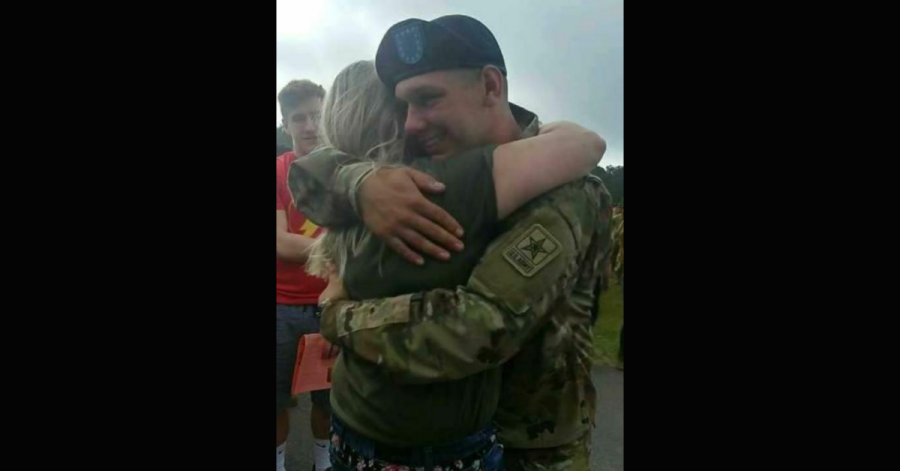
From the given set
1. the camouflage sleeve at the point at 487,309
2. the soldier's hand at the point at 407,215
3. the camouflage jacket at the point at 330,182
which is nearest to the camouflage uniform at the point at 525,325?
the camouflage sleeve at the point at 487,309

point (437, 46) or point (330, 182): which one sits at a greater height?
point (437, 46)

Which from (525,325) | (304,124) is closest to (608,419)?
(525,325)

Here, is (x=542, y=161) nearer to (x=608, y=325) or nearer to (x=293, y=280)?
(x=608, y=325)

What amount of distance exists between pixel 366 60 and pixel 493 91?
0.33 metres

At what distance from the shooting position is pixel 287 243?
188cm

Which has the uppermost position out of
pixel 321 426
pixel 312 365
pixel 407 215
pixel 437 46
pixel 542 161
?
pixel 437 46

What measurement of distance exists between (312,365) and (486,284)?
1.71ft

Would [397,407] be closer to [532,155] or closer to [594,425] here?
[594,425]

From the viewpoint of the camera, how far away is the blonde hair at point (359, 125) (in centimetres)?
178

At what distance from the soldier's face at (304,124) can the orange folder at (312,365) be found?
490mm

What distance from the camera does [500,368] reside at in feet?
5.82

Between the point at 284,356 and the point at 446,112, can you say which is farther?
the point at 284,356

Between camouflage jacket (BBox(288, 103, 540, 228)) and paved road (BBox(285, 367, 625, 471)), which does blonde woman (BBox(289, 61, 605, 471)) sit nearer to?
camouflage jacket (BBox(288, 103, 540, 228))

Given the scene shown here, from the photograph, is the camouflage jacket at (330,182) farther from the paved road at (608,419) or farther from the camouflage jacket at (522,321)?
the paved road at (608,419)
